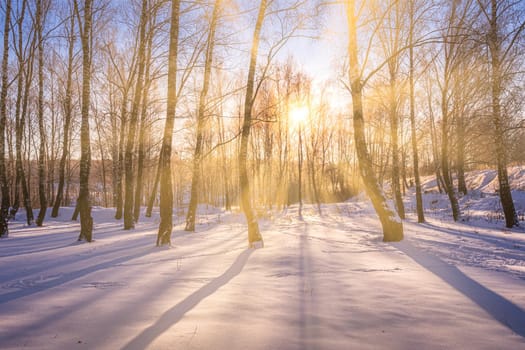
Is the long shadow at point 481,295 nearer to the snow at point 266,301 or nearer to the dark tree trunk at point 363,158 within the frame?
the snow at point 266,301

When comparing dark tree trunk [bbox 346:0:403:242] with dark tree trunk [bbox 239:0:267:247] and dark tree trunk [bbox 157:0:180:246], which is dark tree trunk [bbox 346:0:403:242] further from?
dark tree trunk [bbox 157:0:180:246]

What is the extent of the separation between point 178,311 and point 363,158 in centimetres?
582

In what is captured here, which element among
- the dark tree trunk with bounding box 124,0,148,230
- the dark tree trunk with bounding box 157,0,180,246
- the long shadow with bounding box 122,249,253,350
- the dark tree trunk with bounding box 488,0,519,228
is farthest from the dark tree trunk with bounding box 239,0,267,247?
the dark tree trunk with bounding box 488,0,519,228

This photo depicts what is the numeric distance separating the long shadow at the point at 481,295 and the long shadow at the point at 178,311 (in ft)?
9.43

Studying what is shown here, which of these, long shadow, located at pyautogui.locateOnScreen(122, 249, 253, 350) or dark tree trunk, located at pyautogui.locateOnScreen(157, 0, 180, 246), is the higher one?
dark tree trunk, located at pyautogui.locateOnScreen(157, 0, 180, 246)

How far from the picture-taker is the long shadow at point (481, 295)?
2330mm

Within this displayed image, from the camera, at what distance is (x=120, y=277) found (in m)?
3.79

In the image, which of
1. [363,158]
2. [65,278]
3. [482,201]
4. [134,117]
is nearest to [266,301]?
[65,278]

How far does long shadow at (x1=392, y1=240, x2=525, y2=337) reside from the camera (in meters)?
2.33

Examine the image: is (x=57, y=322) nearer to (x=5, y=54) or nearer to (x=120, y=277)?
(x=120, y=277)

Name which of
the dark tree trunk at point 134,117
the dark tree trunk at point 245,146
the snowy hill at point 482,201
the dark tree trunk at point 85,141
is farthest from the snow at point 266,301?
the snowy hill at point 482,201

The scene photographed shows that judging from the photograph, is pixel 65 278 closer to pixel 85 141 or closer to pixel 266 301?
pixel 266 301

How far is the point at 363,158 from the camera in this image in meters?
6.88

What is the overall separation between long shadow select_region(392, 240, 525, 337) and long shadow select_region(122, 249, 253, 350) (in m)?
2.87
